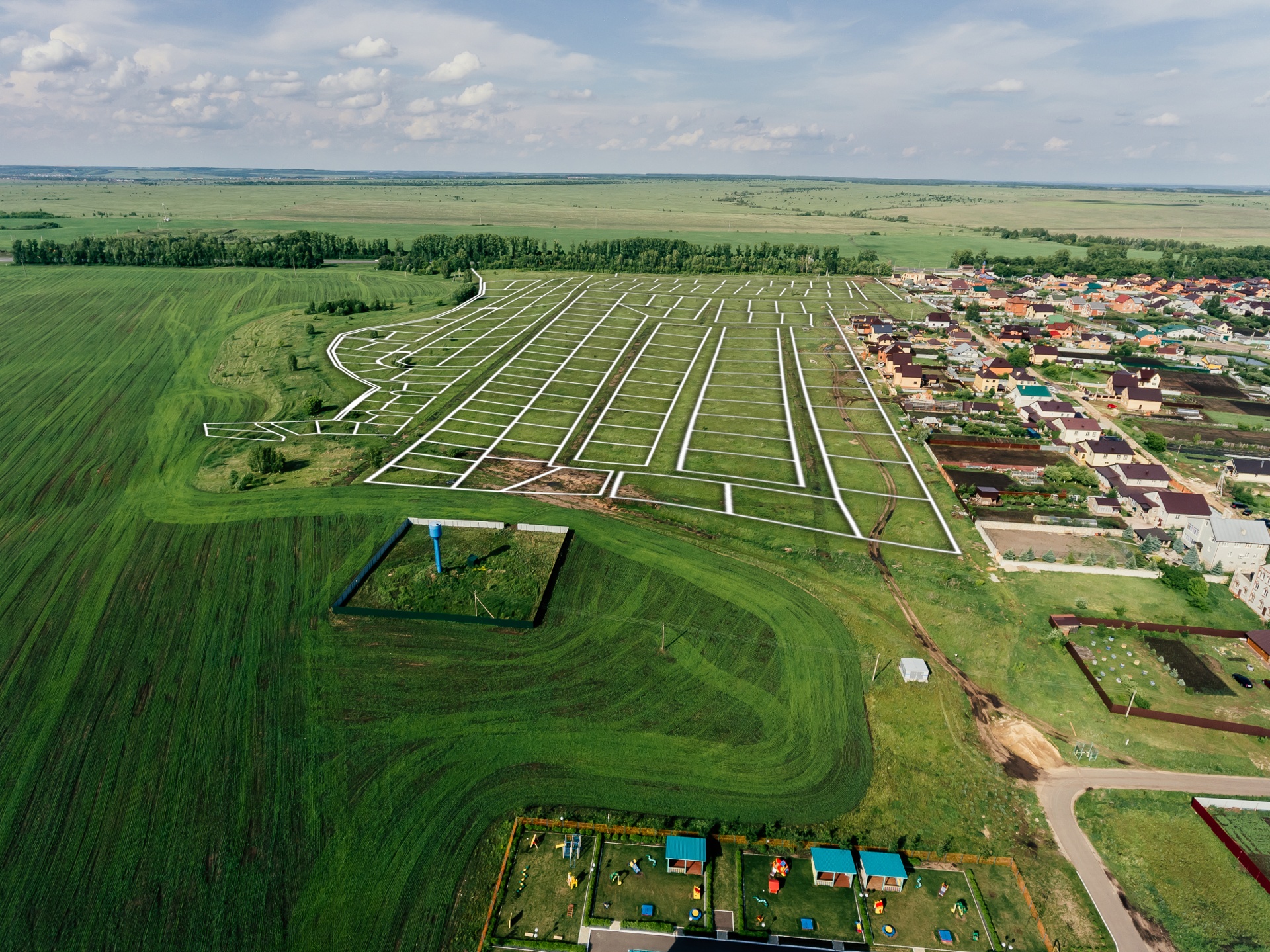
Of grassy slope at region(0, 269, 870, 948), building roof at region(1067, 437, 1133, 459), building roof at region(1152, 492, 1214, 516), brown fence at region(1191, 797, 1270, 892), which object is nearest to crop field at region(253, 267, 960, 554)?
grassy slope at region(0, 269, 870, 948)

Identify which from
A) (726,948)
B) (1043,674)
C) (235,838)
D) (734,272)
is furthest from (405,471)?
(734,272)

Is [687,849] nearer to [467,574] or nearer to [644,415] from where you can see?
[467,574]

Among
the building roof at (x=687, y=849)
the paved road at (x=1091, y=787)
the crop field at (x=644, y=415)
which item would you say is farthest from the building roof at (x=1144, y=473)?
the building roof at (x=687, y=849)

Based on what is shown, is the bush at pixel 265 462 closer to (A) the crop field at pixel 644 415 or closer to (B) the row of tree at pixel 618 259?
(A) the crop field at pixel 644 415

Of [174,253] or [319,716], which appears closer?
[319,716]

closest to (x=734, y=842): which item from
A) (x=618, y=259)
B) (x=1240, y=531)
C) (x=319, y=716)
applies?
(x=319, y=716)

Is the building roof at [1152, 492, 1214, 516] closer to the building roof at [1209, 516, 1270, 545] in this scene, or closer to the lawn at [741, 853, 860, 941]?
the building roof at [1209, 516, 1270, 545]

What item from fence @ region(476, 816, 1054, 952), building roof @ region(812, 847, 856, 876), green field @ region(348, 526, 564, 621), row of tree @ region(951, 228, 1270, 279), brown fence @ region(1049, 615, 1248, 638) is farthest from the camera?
row of tree @ region(951, 228, 1270, 279)

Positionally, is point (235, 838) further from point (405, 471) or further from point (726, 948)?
point (405, 471)
